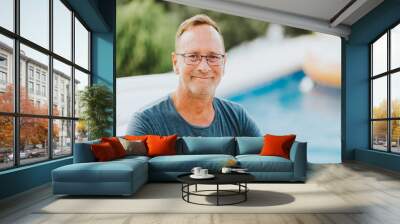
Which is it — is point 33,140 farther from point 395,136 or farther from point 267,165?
point 395,136

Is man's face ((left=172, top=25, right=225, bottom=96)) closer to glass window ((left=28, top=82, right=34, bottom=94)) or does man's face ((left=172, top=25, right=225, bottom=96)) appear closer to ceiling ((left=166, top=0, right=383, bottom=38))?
ceiling ((left=166, top=0, right=383, bottom=38))

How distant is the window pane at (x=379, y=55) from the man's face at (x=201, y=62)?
3.62 m

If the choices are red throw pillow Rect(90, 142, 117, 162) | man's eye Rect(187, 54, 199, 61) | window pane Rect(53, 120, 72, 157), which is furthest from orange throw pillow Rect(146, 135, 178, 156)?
man's eye Rect(187, 54, 199, 61)

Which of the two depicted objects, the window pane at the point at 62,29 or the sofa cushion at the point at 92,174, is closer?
the sofa cushion at the point at 92,174

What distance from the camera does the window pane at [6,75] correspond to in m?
4.89

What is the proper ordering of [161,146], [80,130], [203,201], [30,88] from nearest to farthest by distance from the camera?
[203,201] < [30,88] < [161,146] < [80,130]

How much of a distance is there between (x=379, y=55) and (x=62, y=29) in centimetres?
695

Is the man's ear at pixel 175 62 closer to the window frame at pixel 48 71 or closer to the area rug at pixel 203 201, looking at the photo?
the window frame at pixel 48 71

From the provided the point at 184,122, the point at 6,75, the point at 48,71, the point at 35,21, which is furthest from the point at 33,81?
the point at 184,122

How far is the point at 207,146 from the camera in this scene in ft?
22.8

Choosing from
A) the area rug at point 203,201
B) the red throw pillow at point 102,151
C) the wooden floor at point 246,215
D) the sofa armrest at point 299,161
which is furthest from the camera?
the sofa armrest at point 299,161

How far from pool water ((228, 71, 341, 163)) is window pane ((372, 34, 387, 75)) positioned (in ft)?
4.05

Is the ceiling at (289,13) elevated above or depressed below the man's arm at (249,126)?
above

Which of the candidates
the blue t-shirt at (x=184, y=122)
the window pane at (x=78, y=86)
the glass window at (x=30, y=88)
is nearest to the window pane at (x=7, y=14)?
the glass window at (x=30, y=88)
